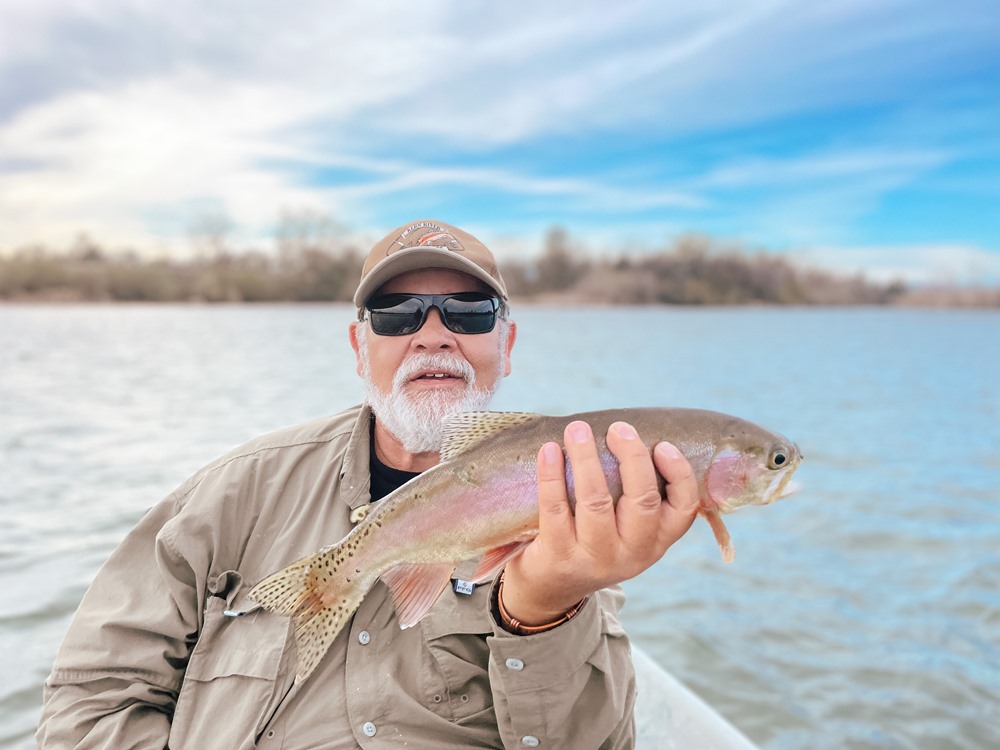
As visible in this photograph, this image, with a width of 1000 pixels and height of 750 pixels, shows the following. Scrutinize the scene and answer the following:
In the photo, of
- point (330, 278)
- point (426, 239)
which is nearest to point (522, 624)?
point (426, 239)

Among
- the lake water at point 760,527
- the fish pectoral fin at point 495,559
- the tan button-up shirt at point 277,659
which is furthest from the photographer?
the lake water at point 760,527

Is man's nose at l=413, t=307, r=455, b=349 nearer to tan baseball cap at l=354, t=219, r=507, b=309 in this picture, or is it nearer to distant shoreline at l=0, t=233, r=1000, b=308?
tan baseball cap at l=354, t=219, r=507, b=309

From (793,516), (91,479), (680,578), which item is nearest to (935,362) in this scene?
(793,516)

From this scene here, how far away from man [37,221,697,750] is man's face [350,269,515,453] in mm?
12

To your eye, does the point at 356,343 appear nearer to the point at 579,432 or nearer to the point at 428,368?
the point at 428,368

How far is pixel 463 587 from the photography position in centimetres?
291

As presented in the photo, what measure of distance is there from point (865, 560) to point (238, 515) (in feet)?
31.1

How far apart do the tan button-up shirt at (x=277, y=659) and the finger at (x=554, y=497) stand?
1.37 feet

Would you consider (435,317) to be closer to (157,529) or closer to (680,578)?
(157,529)

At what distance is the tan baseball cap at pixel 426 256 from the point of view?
11.0 feet

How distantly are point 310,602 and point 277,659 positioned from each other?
318 mm

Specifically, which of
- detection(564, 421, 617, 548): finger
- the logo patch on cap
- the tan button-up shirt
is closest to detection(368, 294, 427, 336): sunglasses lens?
the logo patch on cap

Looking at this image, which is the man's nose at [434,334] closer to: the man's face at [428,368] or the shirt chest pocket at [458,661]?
the man's face at [428,368]

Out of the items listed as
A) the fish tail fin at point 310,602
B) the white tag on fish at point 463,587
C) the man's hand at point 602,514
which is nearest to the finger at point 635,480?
the man's hand at point 602,514
